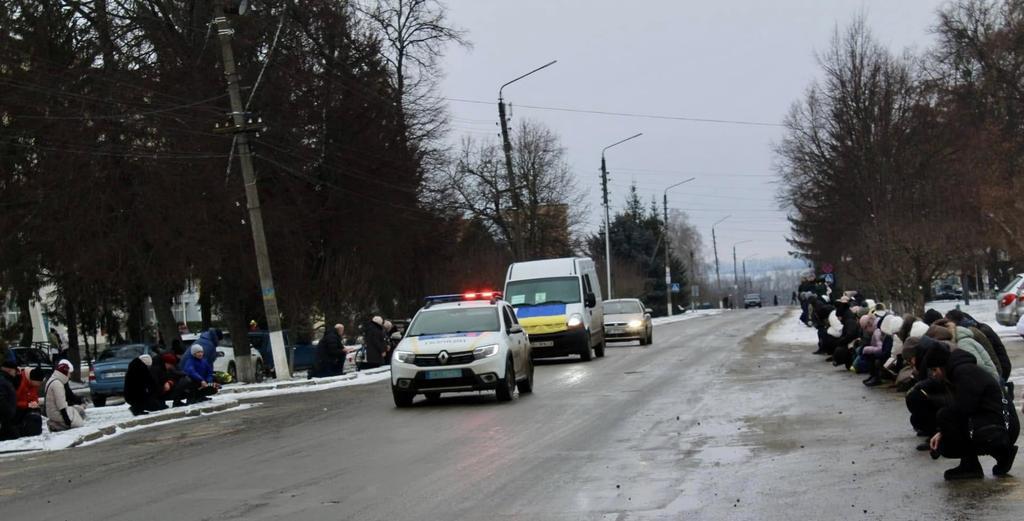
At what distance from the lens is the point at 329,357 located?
3025cm

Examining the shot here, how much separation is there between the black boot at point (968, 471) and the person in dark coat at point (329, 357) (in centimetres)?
2150

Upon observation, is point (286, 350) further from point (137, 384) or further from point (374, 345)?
point (137, 384)

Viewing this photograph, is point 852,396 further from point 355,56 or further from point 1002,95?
point 1002,95

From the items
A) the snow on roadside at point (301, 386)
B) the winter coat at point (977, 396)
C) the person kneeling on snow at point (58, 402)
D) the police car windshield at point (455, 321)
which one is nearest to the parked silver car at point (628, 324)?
the snow on roadside at point (301, 386)

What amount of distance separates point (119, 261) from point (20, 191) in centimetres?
347

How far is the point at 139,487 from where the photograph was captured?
1188 centimetres

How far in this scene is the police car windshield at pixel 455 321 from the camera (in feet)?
65.0

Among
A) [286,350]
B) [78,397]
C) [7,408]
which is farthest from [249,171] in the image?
[286,350]

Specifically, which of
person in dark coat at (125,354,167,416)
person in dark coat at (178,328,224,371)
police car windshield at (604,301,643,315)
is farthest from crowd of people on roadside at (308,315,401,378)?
police car windshield at (604,301,643,315)

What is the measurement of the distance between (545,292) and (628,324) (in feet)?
30.9

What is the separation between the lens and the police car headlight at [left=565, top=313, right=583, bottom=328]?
98.2 feet

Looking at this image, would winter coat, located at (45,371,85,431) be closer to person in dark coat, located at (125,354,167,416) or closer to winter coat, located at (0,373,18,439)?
winter coat, located at (0,373,18,439)

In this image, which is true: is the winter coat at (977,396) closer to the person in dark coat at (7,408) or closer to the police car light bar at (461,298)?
the police car light bar at (461,298)

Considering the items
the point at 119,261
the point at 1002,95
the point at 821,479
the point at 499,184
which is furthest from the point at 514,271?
the point at 499,184
